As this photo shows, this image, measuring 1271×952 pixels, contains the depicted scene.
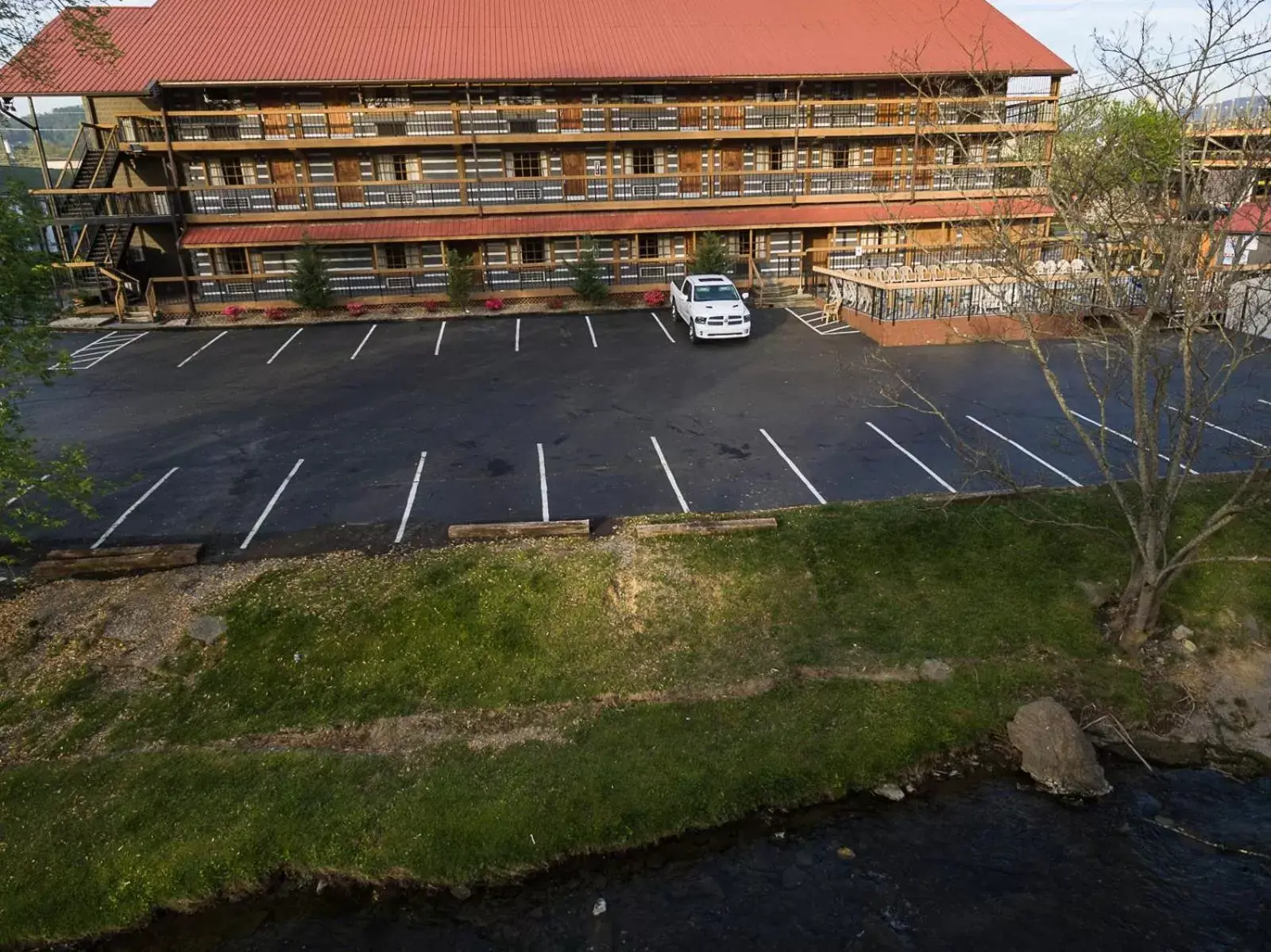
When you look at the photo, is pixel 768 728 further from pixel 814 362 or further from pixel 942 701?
A: pixel 814 362

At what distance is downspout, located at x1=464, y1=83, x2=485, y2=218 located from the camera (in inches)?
1217

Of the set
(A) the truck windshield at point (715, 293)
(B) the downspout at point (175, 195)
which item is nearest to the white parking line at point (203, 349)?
(B) the downspout at point (175, 195)

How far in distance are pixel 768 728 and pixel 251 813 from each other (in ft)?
19.6

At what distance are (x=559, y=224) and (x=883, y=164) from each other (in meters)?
13.8

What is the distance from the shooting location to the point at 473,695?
1093 centimetres

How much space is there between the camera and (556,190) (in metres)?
32.9

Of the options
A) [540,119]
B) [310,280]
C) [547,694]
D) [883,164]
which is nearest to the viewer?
[547,694]

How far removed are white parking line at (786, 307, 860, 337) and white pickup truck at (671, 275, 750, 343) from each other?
2.87 m

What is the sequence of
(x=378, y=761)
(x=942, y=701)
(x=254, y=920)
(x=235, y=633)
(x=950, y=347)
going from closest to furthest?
(x=254, y=920) < (x=378, y=761) < (x=942, y=701) < (x=235, y=633) < (x=950, y=347)

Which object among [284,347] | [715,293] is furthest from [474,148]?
[715,293]

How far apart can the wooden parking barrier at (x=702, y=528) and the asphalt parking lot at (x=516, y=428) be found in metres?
1.09

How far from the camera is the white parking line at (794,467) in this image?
49.4ft

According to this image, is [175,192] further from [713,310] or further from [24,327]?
[24,327]

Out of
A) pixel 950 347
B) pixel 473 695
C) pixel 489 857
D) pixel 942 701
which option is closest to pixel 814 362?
pixel 950 347
